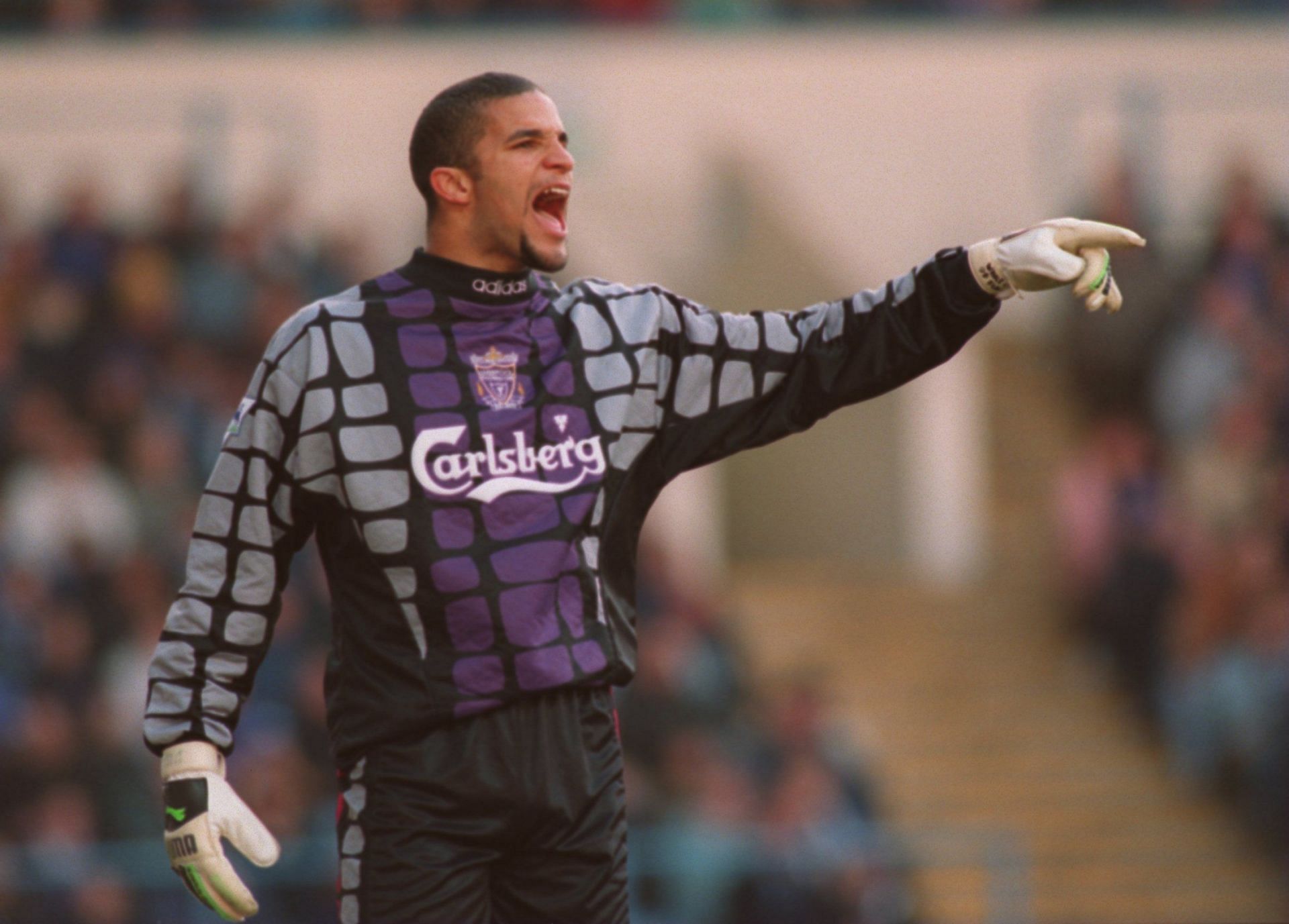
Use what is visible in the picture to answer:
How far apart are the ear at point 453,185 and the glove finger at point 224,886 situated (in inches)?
45.3

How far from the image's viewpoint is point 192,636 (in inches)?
137

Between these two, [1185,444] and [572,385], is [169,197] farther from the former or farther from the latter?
[572,385]

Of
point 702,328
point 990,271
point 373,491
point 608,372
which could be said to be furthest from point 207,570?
point 990,271

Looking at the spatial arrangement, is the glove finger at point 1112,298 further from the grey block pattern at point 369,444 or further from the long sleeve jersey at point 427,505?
the grey block pattern at point 369,444

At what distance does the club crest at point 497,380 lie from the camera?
353 centimetres

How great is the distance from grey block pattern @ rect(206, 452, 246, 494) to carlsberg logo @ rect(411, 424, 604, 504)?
290mm

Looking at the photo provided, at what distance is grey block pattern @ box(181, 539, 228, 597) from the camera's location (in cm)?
350

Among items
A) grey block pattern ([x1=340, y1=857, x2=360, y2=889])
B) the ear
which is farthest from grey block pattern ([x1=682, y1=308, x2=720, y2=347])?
grey block pattern ([x1=340, y1=857, x2=360, y2=889])

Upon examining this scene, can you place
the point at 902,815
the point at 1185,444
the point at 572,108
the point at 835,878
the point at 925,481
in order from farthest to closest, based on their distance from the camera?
the point at 572,108 < the point at 925,481 < the point at 1185,444 < the point at 902,815 < the point at 835,878

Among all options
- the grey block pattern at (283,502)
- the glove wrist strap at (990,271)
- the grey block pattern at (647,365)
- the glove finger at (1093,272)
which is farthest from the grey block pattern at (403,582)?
the glove finger at (1093,272)

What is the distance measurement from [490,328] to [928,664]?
301 inches

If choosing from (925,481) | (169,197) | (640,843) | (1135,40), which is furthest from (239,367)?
(1135,40)

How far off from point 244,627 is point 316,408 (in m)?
0.39

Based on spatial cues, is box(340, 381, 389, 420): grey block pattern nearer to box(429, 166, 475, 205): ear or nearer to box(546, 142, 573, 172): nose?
box(429, 166, 475, 205): ear
